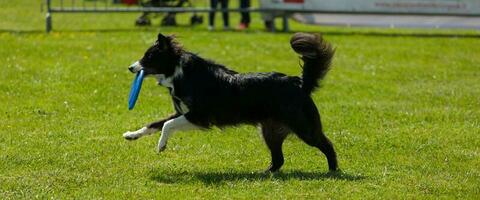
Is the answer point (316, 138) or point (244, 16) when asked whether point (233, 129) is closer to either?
point (316, 138)

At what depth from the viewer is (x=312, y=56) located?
8.08 metres

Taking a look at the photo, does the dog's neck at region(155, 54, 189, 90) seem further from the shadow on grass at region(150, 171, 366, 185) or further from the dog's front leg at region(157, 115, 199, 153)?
the shadow on grass at region(150, 171, 366, 185)

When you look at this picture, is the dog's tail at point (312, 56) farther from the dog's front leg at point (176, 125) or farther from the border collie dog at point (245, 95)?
the dog's front leg at point (176, 125)

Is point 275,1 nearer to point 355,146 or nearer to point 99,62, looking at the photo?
point 99,62

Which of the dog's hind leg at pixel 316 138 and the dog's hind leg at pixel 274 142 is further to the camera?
the dog's hind leg at pixel 274 142

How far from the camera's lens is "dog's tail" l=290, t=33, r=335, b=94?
8.02 meters

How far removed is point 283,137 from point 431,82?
6659 millimetres

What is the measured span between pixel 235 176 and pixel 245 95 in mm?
709

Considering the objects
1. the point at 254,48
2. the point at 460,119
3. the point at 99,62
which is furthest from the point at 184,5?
the point at 460,119

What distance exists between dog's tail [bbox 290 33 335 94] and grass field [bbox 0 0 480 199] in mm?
821

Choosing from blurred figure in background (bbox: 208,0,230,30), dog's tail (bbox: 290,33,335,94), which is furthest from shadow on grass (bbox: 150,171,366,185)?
blurred figure in background (bbox: 208,0,230,30)

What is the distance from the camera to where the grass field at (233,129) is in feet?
24.5

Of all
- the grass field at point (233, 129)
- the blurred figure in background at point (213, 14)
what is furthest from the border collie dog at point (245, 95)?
the blurred figure in background at point (213, 14)

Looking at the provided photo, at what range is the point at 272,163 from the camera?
8.27m
